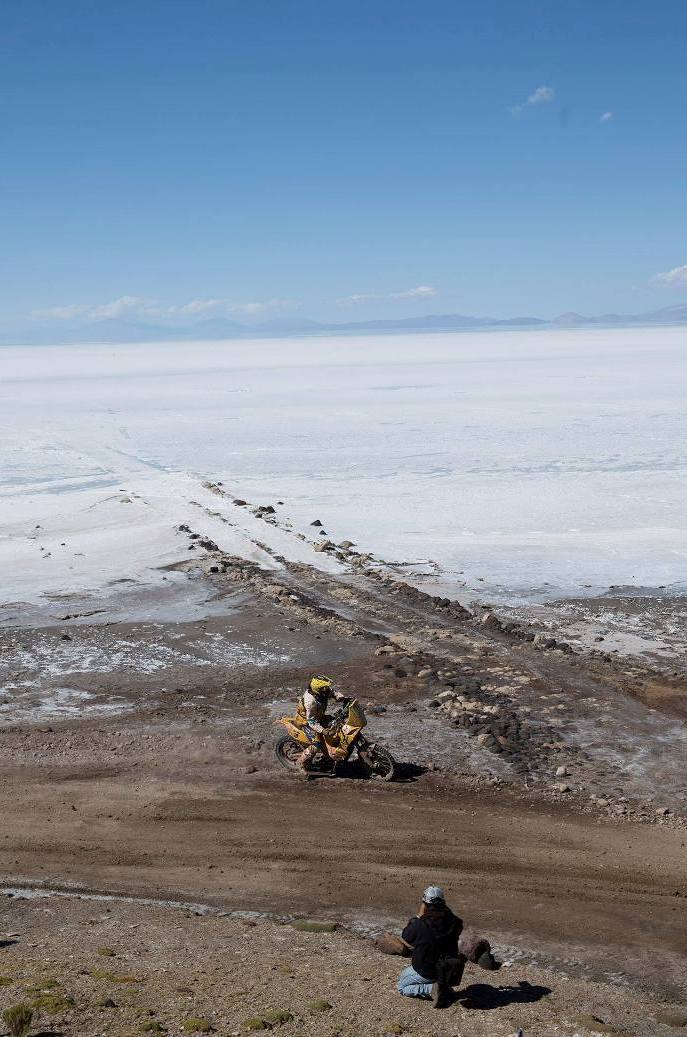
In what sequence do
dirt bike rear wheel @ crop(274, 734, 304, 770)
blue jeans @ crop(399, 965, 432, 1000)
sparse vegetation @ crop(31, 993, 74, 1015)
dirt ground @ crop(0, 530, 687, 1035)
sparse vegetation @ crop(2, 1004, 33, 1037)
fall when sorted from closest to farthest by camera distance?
sparse vegetation @ crop(2, 1004, 33, 1037) → sparse vegetation @ crop(31, 993, 74, 1015) → blue jeans @ crop(399, 965, 432, 1000) → dirt ground @ crop(0, 530, 687, 1035) → dirt bike rear wheel @ crop(274, 734, 304, 770)

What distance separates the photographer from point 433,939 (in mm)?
7883

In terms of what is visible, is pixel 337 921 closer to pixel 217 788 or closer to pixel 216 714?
pixel 217 788

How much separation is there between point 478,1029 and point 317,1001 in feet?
3.90

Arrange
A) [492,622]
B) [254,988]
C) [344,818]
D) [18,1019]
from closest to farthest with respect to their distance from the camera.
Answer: [18,1019] < [254,988] < [344,818] < [492,622]

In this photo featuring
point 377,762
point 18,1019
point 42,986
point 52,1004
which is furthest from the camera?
point 377,762

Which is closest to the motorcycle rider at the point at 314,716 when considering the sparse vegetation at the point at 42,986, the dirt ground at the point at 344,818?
the dirt ground at the point at 344,818

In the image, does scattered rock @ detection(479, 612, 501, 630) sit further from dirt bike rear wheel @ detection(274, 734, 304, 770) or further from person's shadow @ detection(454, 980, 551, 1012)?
person's shadow @ detection(454, 980, 551, 1012)

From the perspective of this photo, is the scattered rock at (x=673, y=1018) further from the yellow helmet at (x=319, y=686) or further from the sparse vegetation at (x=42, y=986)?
the yellow helmet at (x=319, y=686)

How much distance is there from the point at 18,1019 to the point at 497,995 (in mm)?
3559

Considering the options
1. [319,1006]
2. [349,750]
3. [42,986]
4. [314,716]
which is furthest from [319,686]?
[42,986]

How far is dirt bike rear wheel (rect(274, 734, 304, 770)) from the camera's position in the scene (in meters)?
13.3

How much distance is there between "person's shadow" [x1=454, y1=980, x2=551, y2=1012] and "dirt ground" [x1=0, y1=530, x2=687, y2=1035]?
0.04m

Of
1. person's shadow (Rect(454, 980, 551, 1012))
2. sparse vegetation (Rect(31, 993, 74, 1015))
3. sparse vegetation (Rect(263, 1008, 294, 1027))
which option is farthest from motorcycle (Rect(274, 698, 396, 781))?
sparse vegetation (Rect(31, 993, 74, 1015))

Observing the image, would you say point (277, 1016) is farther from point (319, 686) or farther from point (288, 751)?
point (288, 751)
